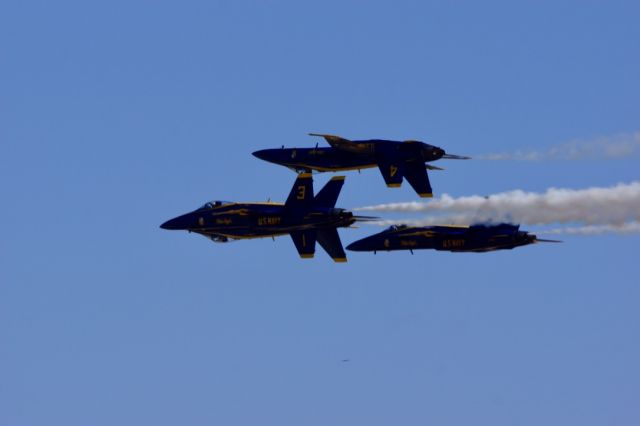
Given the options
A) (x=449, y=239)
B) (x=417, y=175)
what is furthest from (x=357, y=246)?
(x=449, y=239)

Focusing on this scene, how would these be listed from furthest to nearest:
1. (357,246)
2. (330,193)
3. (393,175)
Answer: (357,246) → (330,193) → (393,175)

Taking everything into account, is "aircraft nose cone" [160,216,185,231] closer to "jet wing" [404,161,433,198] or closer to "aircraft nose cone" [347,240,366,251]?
"aircraft nose cone" [347,240,366,251]

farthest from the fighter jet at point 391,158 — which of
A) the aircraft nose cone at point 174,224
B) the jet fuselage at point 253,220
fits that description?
the aircraft nose cone at point 174,224

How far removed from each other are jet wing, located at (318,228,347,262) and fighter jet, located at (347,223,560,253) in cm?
93

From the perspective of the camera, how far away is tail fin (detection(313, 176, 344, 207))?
295ft

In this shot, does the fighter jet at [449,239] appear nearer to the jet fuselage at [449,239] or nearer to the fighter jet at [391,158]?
the jet fuselage at [449,239]

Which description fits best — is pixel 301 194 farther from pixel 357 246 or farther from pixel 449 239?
pixel 449 239

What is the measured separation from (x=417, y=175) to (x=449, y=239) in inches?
193

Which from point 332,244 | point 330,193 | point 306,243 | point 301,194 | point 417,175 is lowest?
point 332,244

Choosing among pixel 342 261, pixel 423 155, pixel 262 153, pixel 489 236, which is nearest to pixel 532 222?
pixel 489 236

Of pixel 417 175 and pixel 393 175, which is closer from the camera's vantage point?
pixel 393 175

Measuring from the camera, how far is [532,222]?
84.4 meters

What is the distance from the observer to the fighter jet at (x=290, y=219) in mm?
86938

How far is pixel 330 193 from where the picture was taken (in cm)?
9044
